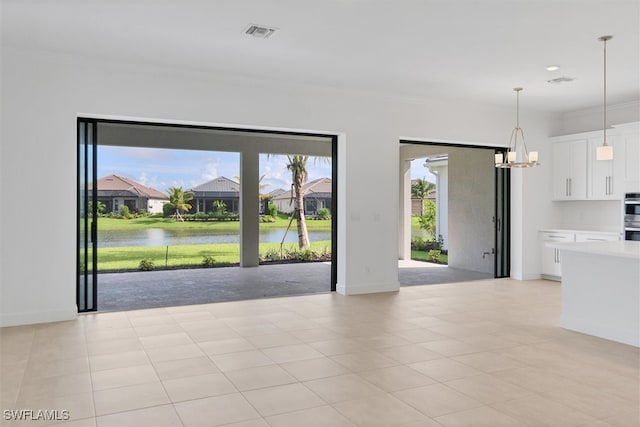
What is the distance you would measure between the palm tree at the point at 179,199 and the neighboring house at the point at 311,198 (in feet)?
6.66

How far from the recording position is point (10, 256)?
5.15 m

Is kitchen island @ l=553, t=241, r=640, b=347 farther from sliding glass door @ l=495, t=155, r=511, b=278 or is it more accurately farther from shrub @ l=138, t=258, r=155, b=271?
shrub @ l=138, t=258, r=155, b=271

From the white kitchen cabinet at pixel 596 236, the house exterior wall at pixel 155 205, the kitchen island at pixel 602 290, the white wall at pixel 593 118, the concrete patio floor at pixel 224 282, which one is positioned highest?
the white wall at pixel 593 118


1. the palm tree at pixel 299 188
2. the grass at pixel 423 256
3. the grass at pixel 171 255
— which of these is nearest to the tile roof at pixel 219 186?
the grass at pixel 171 255

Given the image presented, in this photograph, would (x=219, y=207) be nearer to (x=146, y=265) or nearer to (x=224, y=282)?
(x=146, y=265)

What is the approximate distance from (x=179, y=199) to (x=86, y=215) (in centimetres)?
588

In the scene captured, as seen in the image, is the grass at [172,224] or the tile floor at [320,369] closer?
the tile floor at [320,369]

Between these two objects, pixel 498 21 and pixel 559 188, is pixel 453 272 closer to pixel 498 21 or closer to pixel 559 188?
pixel 559 188

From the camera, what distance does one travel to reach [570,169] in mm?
8164

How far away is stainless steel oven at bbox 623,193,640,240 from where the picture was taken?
22.6 ft

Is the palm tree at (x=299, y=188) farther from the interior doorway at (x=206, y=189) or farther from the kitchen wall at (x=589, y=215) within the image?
the kitchen wall at (x=589, y=215)

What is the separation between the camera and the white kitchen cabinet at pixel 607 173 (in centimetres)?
736

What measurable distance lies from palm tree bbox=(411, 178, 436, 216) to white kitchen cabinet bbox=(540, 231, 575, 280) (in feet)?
18.3

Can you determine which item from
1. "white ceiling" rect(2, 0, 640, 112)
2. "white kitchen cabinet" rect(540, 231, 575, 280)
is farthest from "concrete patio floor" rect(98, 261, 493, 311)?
"white ceiling" rect(2, 0, 640, 112)
